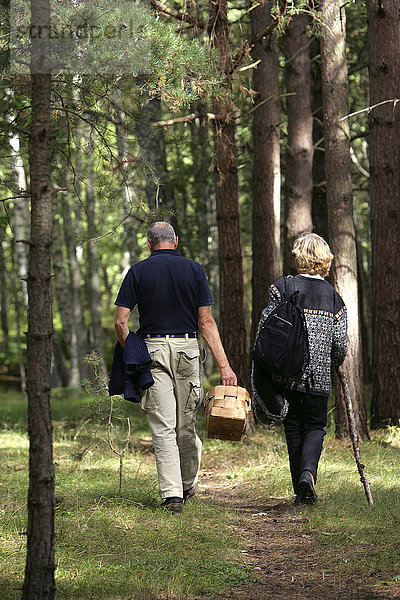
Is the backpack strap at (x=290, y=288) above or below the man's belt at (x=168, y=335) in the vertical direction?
above

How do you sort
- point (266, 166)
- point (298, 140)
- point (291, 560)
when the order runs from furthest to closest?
point (298, 140), point (266, 166), point (291, 560)

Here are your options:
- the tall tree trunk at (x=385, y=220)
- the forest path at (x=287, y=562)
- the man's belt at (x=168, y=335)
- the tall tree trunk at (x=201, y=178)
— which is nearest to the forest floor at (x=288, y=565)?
the forest path at (x=287, y=562)

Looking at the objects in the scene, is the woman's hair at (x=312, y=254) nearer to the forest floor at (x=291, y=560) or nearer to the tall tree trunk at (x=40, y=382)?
the forest floor at (x=291, y=560)

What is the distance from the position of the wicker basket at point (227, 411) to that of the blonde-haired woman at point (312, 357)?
0.45m

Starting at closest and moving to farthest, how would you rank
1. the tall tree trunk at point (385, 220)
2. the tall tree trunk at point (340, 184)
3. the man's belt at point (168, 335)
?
the man's belt at point (168, 335), the tall tree trunk at point (340, 184), the tall tree trunk at point (385, 220)

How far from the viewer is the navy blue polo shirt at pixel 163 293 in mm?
5809

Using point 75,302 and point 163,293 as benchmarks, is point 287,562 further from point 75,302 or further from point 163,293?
point 75,302

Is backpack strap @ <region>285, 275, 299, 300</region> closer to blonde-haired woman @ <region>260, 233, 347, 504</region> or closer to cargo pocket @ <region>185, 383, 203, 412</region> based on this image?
blonde-haired woman @ <region>260, 233, 347, 504</region>

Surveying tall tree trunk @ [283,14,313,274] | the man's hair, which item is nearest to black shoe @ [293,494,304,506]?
the man's hair

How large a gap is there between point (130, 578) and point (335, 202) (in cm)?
570

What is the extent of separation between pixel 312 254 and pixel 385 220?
14.4 ft

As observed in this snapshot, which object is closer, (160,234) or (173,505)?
(173,505)

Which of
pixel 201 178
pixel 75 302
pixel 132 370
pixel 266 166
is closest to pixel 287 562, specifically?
pixel 132 370

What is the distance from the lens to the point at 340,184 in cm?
862
